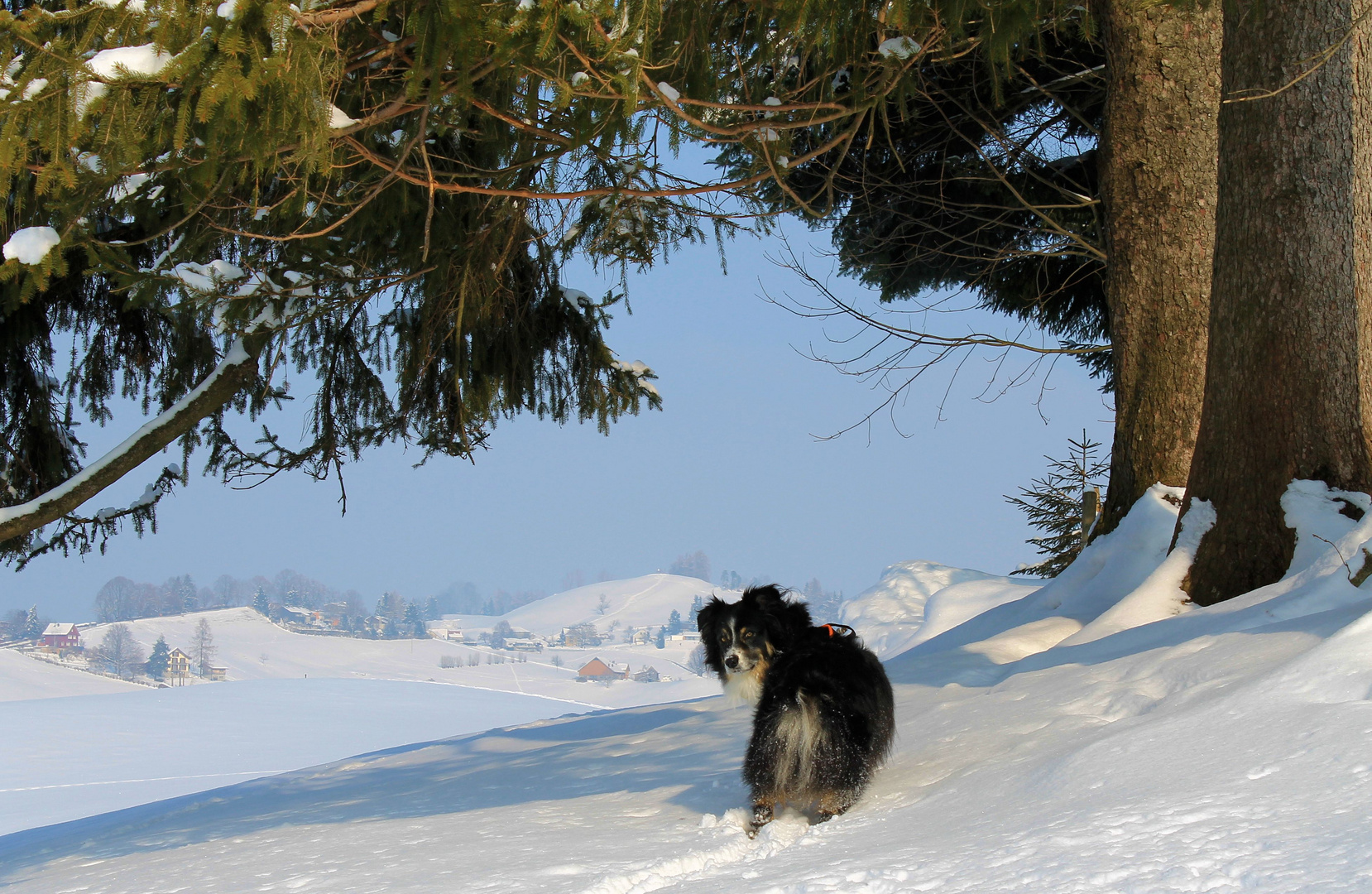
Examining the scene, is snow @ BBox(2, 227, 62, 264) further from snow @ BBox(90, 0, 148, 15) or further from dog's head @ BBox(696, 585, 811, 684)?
dog's head @ BBox(696, 585, 811, 684)

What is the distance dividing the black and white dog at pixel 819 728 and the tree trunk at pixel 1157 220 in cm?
364

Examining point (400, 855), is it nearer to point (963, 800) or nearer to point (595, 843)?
point (595, 843)

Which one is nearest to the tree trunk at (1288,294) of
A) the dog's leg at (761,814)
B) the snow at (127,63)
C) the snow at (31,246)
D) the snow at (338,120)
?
the dog's leg at (761,814)

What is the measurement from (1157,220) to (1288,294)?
1857mm

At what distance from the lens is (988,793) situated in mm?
3027

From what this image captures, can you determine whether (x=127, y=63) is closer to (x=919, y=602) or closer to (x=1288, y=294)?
(x=1288, y=294)

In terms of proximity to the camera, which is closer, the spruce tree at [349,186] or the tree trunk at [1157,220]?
the spruce tree at [349,186]

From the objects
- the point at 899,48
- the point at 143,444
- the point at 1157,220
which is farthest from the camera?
the point at 1157,220

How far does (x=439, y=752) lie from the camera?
250 inches

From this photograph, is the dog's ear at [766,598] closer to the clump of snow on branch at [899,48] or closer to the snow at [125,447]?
the clump of snow on branch at [899,48]

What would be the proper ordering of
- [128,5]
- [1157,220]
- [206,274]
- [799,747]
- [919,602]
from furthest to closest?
[919,602] < [1157,220] < [206,274] < [799,747] < [128,5]

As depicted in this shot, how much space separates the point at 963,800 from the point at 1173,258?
A: 480cm

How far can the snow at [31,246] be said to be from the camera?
352 cm

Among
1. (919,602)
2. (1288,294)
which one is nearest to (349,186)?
(1288,294)
